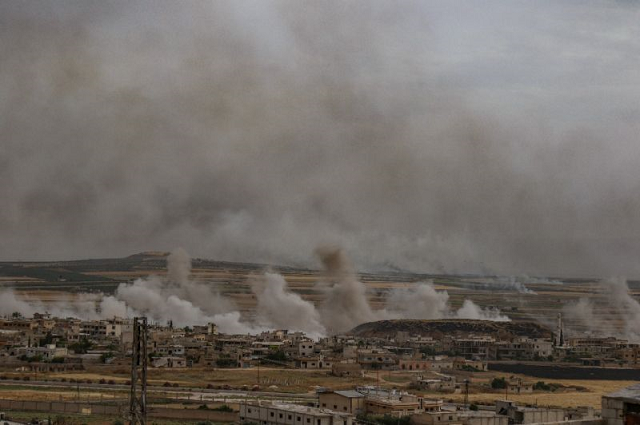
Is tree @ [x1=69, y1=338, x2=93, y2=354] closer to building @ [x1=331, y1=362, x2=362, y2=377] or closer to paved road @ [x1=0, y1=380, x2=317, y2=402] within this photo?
paved road @ [x1=0, y1=380, x2=317, y2=402]

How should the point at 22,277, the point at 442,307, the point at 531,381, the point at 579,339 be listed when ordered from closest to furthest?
the point at 531,381 → the point at 579,339 → the point at 442,307 → the point at 22,277

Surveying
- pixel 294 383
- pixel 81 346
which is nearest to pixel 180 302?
pixel 81 346

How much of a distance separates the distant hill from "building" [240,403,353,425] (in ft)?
149

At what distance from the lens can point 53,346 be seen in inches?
2484

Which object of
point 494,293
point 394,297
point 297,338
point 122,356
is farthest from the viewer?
point 494,293

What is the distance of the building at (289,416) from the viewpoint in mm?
34403

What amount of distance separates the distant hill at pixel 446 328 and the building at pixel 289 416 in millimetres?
45412

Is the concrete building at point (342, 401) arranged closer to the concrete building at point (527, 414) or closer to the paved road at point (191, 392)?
the paved road at point (191, 392)

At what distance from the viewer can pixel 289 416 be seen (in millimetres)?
34781

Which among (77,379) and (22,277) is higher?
(22,277)

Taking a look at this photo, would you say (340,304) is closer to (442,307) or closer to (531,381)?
(442,307)

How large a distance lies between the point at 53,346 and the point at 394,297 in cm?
5204

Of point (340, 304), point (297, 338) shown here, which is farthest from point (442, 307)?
point (297, 338)

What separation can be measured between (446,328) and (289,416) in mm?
51114
